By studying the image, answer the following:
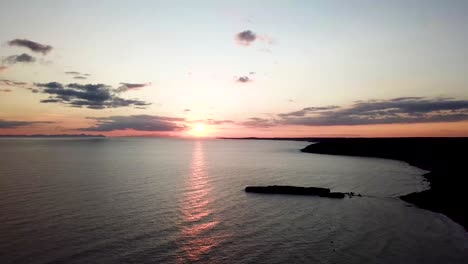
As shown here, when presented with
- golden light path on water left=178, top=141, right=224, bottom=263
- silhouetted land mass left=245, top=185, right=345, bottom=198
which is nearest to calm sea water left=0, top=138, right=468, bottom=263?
golden light path on water left=178, top=141, right=224, bottom=263

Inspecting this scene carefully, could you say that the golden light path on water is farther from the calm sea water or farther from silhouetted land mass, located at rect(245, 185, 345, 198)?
silhouetted land mass, located at rect(245, 185, 345, 198)

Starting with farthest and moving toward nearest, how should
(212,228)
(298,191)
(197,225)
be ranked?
(298,191) < (197,225) < (212,228)

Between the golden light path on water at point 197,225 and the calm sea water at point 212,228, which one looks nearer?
the calm sea water at point 212,228

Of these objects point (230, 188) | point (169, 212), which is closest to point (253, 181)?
point (230, 188)

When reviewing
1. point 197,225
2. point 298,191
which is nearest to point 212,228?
point 197,225

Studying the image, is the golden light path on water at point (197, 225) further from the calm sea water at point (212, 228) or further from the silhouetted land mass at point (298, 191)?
the silhouetted land mass at point (298, 191)

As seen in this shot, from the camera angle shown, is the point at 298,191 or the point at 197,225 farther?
the point at 298,191

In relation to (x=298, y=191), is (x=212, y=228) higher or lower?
lower

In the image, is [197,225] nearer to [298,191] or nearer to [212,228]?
[212,228]

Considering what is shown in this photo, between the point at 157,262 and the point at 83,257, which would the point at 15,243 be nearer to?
the point at 83,257

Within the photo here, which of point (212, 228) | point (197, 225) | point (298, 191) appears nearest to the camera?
point (212, 228)

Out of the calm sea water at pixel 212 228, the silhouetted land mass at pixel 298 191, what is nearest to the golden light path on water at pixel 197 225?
the calm sea water at pixel 212 228
